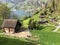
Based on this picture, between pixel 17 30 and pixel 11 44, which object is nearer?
pixel 11 44

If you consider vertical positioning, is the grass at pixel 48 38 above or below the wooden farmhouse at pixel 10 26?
below

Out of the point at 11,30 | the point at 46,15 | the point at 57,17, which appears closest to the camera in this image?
the point at 11,30

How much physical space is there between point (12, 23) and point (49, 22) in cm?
3372

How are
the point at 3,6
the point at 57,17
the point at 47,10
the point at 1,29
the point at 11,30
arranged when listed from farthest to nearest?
the point at 47,10
the point at 57,17
the point at 3,6
the point at 1,29
the point at 11,30

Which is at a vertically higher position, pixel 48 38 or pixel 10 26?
pixel 10 26

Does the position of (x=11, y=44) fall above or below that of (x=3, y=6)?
below

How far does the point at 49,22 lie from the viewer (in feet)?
330

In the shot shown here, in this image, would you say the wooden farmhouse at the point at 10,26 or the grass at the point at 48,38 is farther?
the wooden farmhouse at the point at 10,26

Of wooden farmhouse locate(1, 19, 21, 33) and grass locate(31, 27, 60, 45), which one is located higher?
wooden farmhouse locate(1, 19, 21, 33)

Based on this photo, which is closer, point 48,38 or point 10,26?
point 48,38

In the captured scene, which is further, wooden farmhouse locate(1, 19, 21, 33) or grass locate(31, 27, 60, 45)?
wooden farmhouse locate(1, 19, 21, 33)

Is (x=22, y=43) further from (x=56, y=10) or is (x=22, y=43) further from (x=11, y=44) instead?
(x=56, y=10)

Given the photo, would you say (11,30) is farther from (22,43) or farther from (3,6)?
(3,6)

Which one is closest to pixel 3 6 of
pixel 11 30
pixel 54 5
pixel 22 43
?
pixel 11 30
